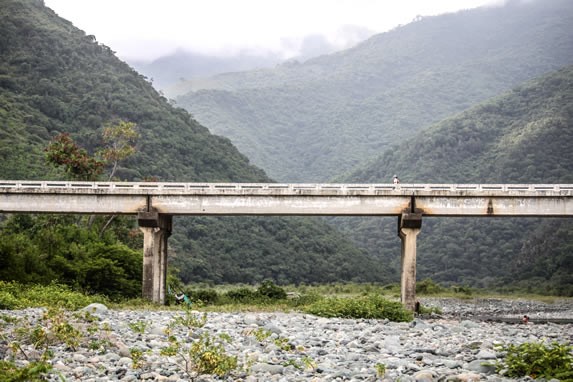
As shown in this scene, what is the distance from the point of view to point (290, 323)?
82.4ft

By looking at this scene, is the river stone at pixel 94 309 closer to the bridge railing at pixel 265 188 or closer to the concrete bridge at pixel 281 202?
the concrete bridge at pixel 281 202

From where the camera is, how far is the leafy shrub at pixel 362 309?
97.5ft

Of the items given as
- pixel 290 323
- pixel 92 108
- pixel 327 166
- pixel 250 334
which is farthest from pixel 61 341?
pixel 327 166

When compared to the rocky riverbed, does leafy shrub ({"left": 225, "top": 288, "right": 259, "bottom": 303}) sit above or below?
below

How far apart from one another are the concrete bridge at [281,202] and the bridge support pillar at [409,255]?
0.06m

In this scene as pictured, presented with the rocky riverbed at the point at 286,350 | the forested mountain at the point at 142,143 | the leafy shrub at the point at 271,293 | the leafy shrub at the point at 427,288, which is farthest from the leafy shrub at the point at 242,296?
the leafy shrub at the point at 427,288

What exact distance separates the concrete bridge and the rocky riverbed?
1468 centimetres

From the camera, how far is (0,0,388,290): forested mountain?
230 feet

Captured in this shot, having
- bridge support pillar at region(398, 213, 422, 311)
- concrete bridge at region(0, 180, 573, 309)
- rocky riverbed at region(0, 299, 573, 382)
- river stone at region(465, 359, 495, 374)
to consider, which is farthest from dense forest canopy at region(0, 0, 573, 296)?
river stone at region(465, 359, 495, 374)

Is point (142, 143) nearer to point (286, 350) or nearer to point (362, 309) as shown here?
point (362, 309)

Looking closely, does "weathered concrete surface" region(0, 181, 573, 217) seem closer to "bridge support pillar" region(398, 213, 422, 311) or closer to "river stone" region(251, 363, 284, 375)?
"bridge support pillar" region(398, 213, 422, 311)

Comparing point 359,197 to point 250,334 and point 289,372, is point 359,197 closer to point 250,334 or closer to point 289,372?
point 250,334

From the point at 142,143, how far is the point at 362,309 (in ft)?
189

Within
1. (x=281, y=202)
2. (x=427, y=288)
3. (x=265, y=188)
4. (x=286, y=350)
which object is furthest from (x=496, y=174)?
(x=286, y=350)
